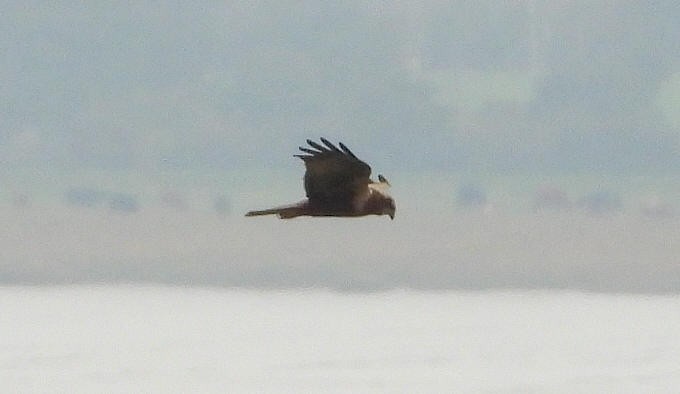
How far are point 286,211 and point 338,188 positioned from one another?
70 cm

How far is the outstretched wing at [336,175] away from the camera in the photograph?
16.1 meters

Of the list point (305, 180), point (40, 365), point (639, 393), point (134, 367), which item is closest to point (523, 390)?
point (639, 393)

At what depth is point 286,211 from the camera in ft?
52.4

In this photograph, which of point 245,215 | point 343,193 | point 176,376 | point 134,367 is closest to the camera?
point 245,215

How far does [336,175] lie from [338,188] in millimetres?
161

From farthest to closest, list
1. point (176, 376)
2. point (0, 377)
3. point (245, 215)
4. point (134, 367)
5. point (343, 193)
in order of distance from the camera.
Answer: point (134, 367)
point (176, 376)
point (0, 377)
point (343, 193)
point (245, 215)

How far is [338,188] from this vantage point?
52.9ft

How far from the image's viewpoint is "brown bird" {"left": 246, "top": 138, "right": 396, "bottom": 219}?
634 inches

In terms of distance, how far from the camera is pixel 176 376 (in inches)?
7210

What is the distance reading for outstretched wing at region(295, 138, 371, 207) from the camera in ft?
52.9

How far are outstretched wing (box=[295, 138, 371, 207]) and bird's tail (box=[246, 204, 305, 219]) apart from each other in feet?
0.80

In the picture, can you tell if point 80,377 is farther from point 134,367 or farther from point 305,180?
point 305,180

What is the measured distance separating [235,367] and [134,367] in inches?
592

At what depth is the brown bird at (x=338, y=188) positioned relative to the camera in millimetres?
16094
